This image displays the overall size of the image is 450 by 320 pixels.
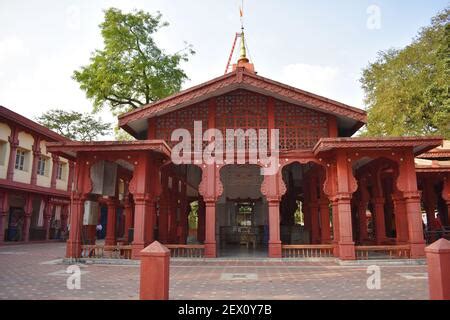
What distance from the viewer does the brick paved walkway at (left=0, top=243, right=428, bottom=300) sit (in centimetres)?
639

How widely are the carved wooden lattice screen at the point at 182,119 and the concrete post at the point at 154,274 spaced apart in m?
8.18

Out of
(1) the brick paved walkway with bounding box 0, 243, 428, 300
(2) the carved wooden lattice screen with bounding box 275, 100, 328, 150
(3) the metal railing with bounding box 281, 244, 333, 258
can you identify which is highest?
(2) the carved wooden lattice screen with bounding box 275, 100, 328, 150

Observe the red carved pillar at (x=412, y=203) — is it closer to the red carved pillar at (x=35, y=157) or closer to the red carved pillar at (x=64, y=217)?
the red carved pillar at (x=35, y=157)

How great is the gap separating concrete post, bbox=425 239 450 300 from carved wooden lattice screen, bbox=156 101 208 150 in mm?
9088

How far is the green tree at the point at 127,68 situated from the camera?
21.9m

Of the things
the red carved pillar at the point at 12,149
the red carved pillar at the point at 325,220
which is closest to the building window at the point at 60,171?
the red carved pillar at the point at 12,149

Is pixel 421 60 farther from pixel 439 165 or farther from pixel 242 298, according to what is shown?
pixel 242 298

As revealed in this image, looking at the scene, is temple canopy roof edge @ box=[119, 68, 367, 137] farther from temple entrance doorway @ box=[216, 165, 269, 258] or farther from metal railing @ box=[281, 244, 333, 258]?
temple entrance doorway @ box=[216, 165, 269, 258]

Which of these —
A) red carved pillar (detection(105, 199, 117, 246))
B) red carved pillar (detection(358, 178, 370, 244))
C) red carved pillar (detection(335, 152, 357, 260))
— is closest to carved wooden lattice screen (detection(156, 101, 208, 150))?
red carved pillar (detection(105, 199, 117, 246))

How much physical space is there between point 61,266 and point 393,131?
68.7 feet

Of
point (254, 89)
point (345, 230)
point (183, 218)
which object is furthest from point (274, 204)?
point (183, 218)

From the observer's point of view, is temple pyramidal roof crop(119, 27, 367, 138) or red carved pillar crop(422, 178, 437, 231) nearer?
temple pyramidal roof crop(119, 27, 367, 138)

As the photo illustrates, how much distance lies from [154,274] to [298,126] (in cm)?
908

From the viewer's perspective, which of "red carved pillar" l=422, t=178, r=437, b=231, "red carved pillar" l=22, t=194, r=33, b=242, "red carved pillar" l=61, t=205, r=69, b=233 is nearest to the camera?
"red carved pillar" l=422, t=178, r=437, b=231
